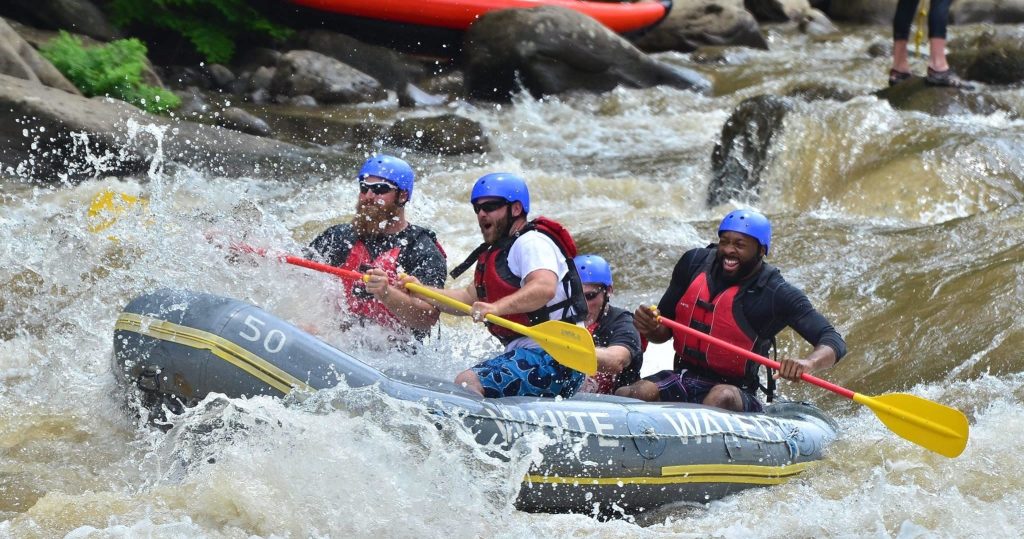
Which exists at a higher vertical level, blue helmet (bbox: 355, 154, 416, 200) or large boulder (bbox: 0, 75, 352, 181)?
blue helmet (bbox: 355, 154, 416, 200)

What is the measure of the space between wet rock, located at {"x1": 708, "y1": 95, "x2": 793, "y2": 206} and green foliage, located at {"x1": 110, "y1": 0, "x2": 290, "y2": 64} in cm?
624

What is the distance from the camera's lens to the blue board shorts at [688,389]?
223 inches

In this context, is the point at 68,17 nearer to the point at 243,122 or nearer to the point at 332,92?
the point at 332,92

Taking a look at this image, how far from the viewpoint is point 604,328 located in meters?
5.95

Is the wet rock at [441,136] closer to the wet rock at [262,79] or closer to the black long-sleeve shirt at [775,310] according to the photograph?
the wet rock at [262,79]

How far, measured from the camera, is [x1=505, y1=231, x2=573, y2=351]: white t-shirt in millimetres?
5031

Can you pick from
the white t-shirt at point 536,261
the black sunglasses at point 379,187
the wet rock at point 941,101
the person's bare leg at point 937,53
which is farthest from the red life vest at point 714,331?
the person's bare leg at point 937,53

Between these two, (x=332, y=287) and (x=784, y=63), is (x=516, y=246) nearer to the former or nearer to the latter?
(x=332, y=287)

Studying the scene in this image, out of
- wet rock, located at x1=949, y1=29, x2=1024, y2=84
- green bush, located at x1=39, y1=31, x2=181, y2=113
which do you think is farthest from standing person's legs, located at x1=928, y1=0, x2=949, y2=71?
green bush, located at x1=39, y1=31, x2=181, y2=113

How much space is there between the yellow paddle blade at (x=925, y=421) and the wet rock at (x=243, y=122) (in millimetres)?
7506

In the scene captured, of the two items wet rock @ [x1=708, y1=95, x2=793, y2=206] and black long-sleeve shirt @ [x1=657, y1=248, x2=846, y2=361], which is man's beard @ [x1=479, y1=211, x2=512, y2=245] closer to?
black long-sleeve shirt @ [x1=657, y1=248, x2=846, y2=361]

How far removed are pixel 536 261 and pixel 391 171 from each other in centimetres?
96

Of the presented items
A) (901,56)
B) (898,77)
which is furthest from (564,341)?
(901,56)

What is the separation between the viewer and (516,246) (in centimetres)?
512
